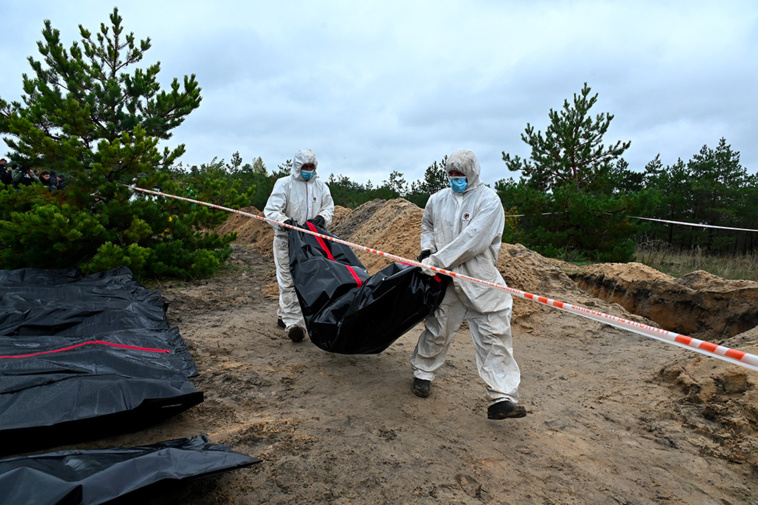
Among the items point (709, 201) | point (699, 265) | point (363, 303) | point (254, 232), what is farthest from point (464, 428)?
point (709, 201)

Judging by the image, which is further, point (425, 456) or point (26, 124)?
point (26, 124)

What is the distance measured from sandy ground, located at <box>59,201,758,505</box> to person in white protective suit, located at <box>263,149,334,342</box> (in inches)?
11.6

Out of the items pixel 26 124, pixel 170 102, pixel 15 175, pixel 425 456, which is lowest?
pixel 425 456

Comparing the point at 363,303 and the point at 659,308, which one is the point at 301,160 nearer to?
the point at 363,303

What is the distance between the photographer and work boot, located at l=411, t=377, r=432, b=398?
130 inches

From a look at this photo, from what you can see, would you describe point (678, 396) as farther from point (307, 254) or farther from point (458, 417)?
point (307, 254)

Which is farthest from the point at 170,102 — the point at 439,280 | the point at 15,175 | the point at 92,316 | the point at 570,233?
the point at 570,233

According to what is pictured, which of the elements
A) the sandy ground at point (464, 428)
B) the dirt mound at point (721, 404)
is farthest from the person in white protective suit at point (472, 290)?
the dirt mound at point (721, 404)

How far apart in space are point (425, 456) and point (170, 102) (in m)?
7.14

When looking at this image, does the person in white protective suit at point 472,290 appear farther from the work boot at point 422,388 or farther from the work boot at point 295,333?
the work boot at point 295,333

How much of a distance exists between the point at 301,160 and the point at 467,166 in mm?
2075

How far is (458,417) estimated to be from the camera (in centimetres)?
303

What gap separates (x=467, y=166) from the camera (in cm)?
317

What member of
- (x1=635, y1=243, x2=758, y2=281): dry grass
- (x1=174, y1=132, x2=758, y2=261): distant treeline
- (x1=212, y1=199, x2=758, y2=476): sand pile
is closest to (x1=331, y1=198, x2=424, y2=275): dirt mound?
(x1=212, y1=199, x2=758, y2=476): sand pile
